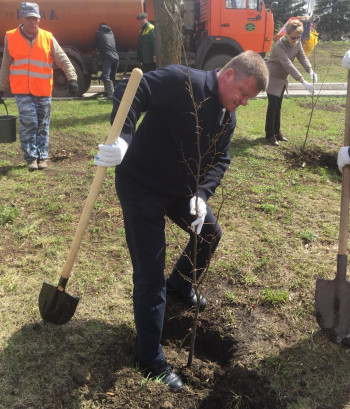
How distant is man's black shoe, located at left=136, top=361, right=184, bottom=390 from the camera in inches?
88.5

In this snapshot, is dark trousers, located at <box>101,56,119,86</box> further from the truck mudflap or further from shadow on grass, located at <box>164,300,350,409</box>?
shadow on grass, located at <box>164,300,350,409</box>

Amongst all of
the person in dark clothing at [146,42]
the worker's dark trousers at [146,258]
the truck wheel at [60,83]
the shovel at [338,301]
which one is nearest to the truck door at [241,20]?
the person in dark clothing at [146,42]

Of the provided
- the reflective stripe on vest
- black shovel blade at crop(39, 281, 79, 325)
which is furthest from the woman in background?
black shovel blade at crop(39, 281, 79, 325)

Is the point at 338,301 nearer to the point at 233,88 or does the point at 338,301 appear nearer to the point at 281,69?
the point at 233,88

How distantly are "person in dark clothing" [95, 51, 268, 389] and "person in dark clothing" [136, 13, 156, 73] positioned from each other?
7362 mm

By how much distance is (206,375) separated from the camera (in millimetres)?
2420

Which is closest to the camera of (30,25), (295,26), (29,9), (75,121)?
(29,9)

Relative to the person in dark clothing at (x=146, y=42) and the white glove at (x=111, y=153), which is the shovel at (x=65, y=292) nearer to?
the white glove at (x=111, y=153)

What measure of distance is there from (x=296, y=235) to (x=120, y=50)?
356 inches

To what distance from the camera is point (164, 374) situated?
2.27m

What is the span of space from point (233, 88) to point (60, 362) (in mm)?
1888

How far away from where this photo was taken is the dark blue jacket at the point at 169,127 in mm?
2137

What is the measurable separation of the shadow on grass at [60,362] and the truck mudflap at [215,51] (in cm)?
886

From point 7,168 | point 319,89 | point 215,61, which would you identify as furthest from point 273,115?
point 319,89
